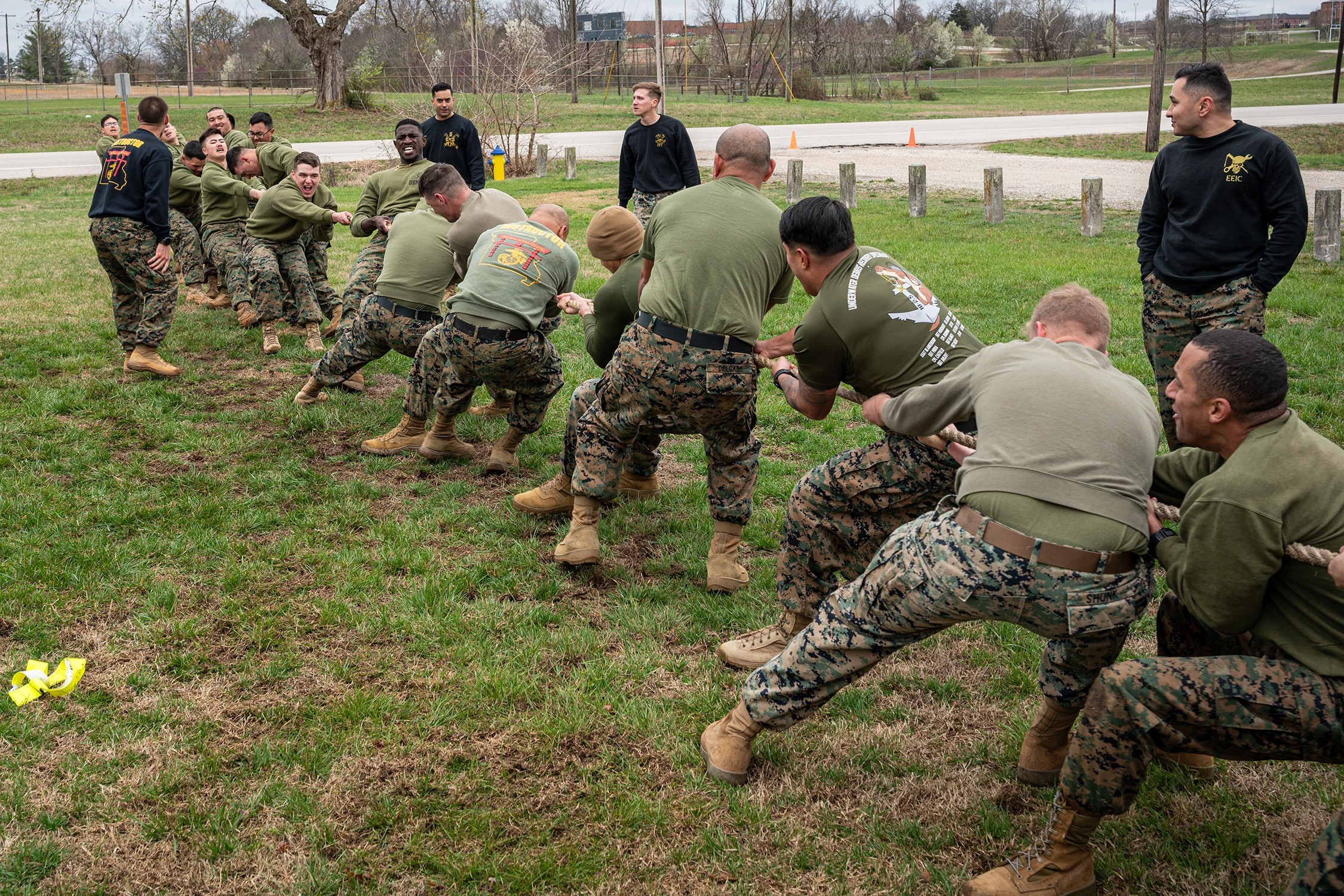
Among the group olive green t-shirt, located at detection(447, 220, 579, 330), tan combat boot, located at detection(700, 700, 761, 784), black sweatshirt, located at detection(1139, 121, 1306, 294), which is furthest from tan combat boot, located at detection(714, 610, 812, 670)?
black sweatshirt, located at detection(1139, 121, 1306, 294)

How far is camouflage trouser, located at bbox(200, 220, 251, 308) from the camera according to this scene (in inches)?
397

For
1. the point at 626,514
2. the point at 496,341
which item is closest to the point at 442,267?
the point at 496,341

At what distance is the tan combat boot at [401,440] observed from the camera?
23.9ft

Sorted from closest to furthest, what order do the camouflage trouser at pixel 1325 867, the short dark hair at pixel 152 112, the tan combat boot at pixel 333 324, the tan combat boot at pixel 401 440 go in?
the camouflage trouser at pixel 1325 867
the tan combat boot at pixel 401 440
the short dark hair at pixel 152 112
the tan combat boot at pixel 333 324

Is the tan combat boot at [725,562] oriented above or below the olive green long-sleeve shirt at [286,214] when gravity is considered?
below

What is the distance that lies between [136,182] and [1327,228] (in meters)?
13.2

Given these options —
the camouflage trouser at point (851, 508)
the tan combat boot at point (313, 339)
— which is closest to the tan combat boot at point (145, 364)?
the tan combat boot at point (313, 339)

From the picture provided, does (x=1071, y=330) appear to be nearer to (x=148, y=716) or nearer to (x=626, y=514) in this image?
(x=626, y=514)

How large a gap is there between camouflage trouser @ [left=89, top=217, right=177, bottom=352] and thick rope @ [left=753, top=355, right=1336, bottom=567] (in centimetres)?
629

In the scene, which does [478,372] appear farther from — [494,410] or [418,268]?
[494,410]

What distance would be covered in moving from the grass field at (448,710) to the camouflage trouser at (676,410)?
547mm

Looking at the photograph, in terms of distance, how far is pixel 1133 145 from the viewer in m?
27.9

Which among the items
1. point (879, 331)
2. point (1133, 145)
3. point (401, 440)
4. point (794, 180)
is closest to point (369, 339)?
point (401, 440)

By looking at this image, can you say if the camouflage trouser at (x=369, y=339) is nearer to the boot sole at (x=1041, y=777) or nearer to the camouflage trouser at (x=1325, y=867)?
the boot sole at (x=1041, y=777)
